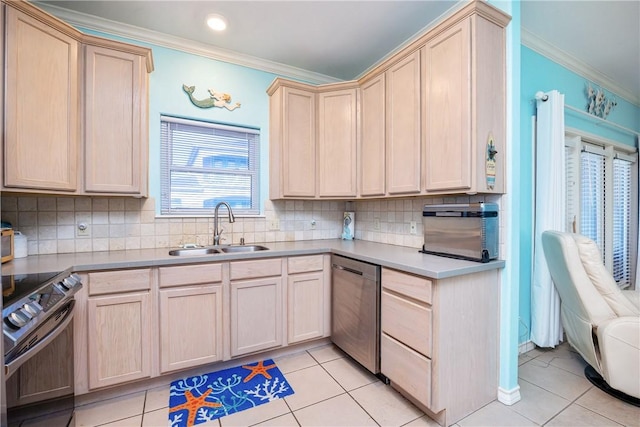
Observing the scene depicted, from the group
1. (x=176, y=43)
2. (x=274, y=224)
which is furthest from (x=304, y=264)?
(x=176, y=43)

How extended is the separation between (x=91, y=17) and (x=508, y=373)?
385 cm

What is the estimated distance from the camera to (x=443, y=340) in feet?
5.62

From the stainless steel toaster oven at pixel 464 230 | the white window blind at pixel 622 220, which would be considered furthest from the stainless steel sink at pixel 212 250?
the white window blind at pixel 622 220

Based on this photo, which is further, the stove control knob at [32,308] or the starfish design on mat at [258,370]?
the starfish design on mat at [258,370]

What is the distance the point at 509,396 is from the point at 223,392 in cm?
183

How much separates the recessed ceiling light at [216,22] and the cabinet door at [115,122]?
0.61 metres

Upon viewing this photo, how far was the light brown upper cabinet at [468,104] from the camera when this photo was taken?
186cm

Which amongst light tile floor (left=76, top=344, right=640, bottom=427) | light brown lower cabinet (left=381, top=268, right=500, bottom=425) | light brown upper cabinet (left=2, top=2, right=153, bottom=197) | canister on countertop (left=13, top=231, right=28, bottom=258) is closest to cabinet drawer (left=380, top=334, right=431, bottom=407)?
light brown lower cabinet (left=381, top=268, right=500, bottom=425)

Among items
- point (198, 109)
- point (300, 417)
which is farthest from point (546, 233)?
point (198, 109)

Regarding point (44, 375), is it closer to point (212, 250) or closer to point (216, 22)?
point (212, 250)

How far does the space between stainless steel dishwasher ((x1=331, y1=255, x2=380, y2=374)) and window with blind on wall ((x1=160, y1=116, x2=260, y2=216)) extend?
43.7 inches

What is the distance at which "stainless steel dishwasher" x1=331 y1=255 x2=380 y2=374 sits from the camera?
83.6 inches

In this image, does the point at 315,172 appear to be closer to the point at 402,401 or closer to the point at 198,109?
the point at 198,109

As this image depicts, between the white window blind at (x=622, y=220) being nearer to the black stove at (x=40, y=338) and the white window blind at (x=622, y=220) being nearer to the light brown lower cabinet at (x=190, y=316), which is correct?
the light brown lower cabinet at (x=190, y=316)
